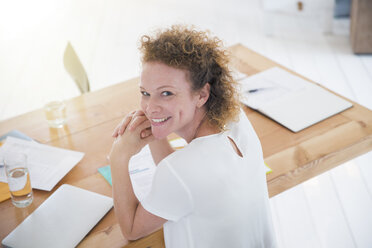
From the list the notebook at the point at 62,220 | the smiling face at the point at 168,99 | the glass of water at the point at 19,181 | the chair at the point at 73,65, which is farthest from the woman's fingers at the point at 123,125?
the chair at the point at 73,65

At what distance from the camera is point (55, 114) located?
1834 millimetres

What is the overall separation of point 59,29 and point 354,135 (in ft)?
11.7

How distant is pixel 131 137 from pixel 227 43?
8.08 feet

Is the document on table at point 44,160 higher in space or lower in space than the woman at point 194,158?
lower

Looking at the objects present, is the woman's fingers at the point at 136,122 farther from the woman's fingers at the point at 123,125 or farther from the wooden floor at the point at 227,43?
the wooden floor at the point at 227,43

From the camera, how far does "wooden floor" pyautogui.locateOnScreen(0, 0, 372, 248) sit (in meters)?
2.34

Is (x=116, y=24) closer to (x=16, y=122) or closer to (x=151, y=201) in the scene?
(x=16, y=122)

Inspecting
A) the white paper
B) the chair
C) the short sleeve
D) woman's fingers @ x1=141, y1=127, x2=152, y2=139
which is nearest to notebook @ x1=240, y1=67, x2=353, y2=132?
the white paper

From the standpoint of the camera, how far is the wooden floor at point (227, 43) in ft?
7.66

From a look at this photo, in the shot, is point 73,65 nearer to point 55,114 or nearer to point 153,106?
point 55,114

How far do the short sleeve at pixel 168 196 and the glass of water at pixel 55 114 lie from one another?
0.78 m

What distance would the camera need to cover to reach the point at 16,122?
74.6 inches

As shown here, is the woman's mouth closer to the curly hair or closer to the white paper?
the curly hair

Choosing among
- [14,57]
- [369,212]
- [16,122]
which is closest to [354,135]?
[369,212]
